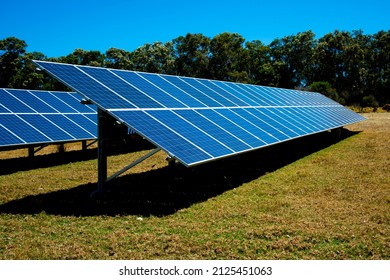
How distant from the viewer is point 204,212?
8.31 metres

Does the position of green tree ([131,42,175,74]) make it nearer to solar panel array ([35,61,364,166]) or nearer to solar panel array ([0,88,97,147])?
solar panel array ([0,88,97,147])

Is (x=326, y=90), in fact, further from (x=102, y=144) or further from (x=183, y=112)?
(x=102, y=144)

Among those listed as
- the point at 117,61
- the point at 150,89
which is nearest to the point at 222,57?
the point at 117,61

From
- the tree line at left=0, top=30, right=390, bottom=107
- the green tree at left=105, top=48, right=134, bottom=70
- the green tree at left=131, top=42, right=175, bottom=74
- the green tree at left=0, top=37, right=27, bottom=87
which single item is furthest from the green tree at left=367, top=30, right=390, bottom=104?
the green tree at left=0, top=37, right=27, bottom=87

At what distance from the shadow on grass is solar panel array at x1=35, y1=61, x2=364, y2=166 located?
→ 1.24 m

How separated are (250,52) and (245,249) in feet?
278

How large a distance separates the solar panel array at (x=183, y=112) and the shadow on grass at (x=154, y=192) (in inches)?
48.8

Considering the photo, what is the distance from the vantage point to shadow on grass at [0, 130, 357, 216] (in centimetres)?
866

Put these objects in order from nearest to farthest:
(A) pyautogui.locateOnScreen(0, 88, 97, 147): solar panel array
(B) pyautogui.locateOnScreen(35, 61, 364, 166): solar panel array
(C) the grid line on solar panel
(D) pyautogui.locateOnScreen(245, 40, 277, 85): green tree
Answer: (B) pyautogui.locateOnScreen(35, 61, 364, 166): solar panel array → (C) the grid line on solar panel → (A) pyautogui.locateOnScreen(0, 88, 97, 147): solar panel array → (D) pyautogui.locateOnScreen(245, 40, 277, 85): green tree

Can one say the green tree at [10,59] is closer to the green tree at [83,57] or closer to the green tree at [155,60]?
the green tree at [83,57]

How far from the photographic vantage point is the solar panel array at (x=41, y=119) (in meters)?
14.5

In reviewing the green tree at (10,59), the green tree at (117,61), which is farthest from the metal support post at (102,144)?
the green tree at (117,61)

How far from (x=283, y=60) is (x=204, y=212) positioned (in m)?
79.1

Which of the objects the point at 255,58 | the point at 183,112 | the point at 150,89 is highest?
the point at 255,58
